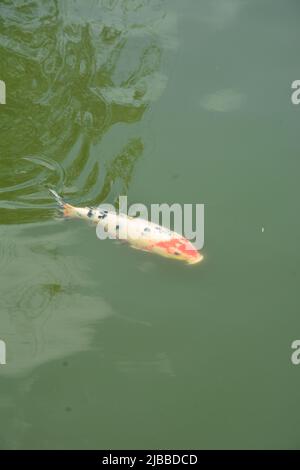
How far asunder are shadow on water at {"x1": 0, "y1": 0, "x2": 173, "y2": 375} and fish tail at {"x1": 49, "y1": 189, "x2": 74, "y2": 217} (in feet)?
0.22

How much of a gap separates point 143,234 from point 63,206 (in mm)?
681

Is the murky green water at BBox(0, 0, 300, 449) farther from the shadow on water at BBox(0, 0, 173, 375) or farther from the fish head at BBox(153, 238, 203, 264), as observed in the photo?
the fish head at BBox(153, 238, 203, 264)

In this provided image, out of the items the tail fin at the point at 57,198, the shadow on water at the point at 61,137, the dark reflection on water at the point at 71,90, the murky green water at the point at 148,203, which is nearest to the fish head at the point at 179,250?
the murky green water at the point at 148,203

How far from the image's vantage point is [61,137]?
13.8ft

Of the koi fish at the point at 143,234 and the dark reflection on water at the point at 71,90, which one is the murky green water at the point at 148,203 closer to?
the dark reflection on water at the point at 71,90

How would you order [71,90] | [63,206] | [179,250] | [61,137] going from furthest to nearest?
[71,90] → [61,137] → [63,206] → [179,250]

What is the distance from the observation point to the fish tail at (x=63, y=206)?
369cm

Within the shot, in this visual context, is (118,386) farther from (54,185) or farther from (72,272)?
(54,185)

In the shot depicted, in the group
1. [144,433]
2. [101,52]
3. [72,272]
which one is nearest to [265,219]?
[72,272]

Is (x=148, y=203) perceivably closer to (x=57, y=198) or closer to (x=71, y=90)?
(x=57, y=198)

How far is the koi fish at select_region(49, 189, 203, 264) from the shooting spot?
3371 millimetres

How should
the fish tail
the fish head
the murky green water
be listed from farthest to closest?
the fish tail, the fish head, the murky green water

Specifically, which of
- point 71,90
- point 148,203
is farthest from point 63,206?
point 71,90

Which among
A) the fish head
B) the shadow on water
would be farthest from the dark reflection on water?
the fish head
